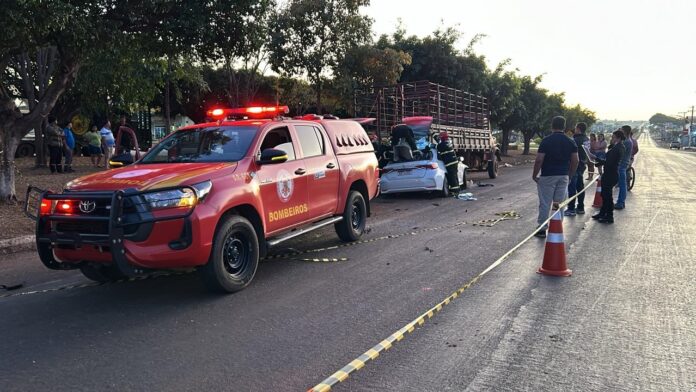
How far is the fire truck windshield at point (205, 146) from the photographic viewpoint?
5957 millimetres

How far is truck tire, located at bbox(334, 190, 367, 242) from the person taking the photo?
26.0ft

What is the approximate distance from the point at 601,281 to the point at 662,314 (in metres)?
1.07

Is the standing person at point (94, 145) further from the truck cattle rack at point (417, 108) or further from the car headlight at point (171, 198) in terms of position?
the car headlight at point (171, 198)

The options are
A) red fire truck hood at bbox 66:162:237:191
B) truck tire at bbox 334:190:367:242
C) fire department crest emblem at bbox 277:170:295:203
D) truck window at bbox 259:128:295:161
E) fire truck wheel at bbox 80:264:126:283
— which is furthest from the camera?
truck tire at bbox 334:190:367:242

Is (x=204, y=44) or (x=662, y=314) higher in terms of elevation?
(x=204, y=44)

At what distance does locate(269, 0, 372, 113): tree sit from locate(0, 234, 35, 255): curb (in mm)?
12449

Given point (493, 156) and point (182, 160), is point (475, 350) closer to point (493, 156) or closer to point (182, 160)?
point (182, 160)

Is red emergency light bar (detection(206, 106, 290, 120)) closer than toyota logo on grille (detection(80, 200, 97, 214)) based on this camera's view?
No

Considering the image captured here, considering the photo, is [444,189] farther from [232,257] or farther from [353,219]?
[232,257]

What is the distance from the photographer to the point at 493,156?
21.8 metres

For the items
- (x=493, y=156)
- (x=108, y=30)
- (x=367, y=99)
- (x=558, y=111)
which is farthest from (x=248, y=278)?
(x=558, y=111)

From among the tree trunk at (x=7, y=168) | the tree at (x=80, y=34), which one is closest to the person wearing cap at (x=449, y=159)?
the tree at (x=80, y=34)

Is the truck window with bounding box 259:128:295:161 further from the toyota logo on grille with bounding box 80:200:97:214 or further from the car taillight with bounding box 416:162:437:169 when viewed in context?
the car taillight with bounding box 416:162:437:169

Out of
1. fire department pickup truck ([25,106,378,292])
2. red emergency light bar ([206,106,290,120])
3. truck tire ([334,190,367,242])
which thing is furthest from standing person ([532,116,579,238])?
red emergency light bar ([206,106,290,120])
